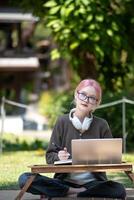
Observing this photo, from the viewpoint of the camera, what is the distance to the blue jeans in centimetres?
661

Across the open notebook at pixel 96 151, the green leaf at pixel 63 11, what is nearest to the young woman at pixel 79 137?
the open notebook at pixel 96 151

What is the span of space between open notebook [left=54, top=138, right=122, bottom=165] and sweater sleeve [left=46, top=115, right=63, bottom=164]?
430 mm

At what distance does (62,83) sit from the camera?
143 feet

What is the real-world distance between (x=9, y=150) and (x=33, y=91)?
2901 centimetres

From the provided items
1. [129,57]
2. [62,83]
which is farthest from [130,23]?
[62,83]

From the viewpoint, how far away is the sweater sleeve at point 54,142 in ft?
21.5

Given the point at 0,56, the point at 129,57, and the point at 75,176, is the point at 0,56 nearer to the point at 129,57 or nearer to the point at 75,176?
the point at 129,57

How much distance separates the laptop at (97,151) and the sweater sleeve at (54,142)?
45 centimetres

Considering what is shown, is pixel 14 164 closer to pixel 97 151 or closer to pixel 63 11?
pixel 63 11

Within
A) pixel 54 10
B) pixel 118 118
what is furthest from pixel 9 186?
pixel 54 10

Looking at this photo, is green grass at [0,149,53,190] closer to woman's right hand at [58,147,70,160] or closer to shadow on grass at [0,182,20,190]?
shadow on grass at [0,182,20,190]

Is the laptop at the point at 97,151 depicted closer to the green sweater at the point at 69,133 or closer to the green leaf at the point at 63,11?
the green sweater at the point at 69,133

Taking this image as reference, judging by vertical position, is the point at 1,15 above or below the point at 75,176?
above

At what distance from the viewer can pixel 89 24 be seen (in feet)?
46.2
